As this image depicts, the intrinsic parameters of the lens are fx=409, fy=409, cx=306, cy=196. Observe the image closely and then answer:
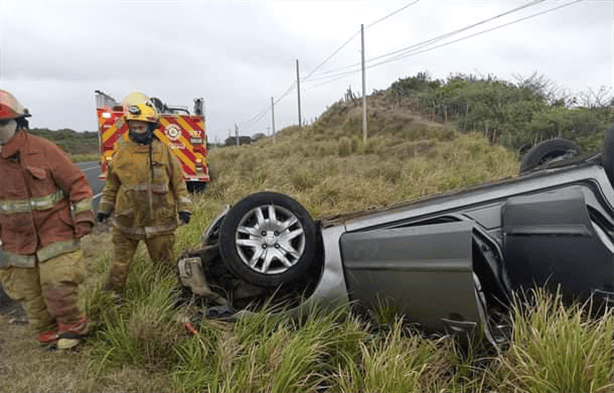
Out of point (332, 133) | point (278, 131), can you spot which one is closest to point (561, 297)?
point (332, 133)

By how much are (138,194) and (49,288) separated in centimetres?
90

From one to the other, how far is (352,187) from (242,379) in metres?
4.82

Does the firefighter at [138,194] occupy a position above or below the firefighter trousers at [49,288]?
above

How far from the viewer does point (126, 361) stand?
7.74 feet

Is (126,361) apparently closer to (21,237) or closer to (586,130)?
(21,237)

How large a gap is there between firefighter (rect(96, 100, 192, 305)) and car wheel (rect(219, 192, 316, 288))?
91 centimetres

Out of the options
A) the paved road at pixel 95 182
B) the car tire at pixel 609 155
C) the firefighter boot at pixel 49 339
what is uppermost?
the car tire at pixel 609 155

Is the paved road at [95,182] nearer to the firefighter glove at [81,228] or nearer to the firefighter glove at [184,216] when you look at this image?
the firefighter glove at [184,216]

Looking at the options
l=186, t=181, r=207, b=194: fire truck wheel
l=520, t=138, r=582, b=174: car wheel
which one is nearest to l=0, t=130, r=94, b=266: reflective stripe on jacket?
l=520, t=138, r=582, b=174: car wheel

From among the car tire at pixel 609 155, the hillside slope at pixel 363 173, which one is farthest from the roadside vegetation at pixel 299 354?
the hillside slope at pixel 363 173

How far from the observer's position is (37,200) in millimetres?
2531

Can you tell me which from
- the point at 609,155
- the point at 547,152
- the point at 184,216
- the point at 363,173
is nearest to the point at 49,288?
the point at 184,216

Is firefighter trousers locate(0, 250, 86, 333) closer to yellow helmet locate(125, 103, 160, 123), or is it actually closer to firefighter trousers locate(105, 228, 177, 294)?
firefighter trousers locate(105, 228, 177, 294)

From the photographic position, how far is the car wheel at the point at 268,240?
2.49 metres
